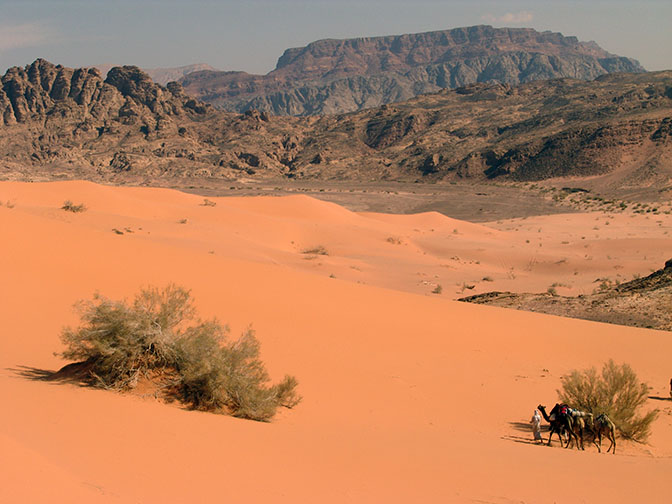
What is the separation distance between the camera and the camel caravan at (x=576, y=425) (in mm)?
8492

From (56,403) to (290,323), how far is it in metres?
5.85

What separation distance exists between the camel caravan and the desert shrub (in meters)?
0.25

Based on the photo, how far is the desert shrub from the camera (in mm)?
8852

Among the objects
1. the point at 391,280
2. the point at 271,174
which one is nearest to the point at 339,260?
the point at 391,280

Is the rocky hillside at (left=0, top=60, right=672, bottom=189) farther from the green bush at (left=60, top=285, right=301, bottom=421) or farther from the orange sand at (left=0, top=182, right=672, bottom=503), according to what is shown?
the green bush at (left=60, top=285, right=301, bottom=421)

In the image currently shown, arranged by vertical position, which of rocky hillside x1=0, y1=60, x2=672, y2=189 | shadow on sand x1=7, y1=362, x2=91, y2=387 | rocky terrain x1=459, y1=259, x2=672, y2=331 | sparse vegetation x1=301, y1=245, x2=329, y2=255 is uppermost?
rocky hillside x1=0, y1=60, x2=672, y2=189

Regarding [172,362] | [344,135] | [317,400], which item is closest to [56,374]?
[172,362]

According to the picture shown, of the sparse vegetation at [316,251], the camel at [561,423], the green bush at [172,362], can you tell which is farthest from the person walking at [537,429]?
the sparse vegetation at [316,251]

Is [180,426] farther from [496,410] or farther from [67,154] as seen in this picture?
[67,154]

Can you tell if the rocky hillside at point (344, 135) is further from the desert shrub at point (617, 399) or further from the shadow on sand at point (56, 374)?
the shadow on sand at point (56, 374)

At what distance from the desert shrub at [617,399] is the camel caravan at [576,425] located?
0.25m

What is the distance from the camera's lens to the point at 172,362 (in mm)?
8203

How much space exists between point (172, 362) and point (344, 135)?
110 meters

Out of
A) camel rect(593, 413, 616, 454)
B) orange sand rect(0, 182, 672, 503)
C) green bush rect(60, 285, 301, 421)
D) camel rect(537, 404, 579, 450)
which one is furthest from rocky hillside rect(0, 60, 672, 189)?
green bush rect(60, 285, 301, 421)
